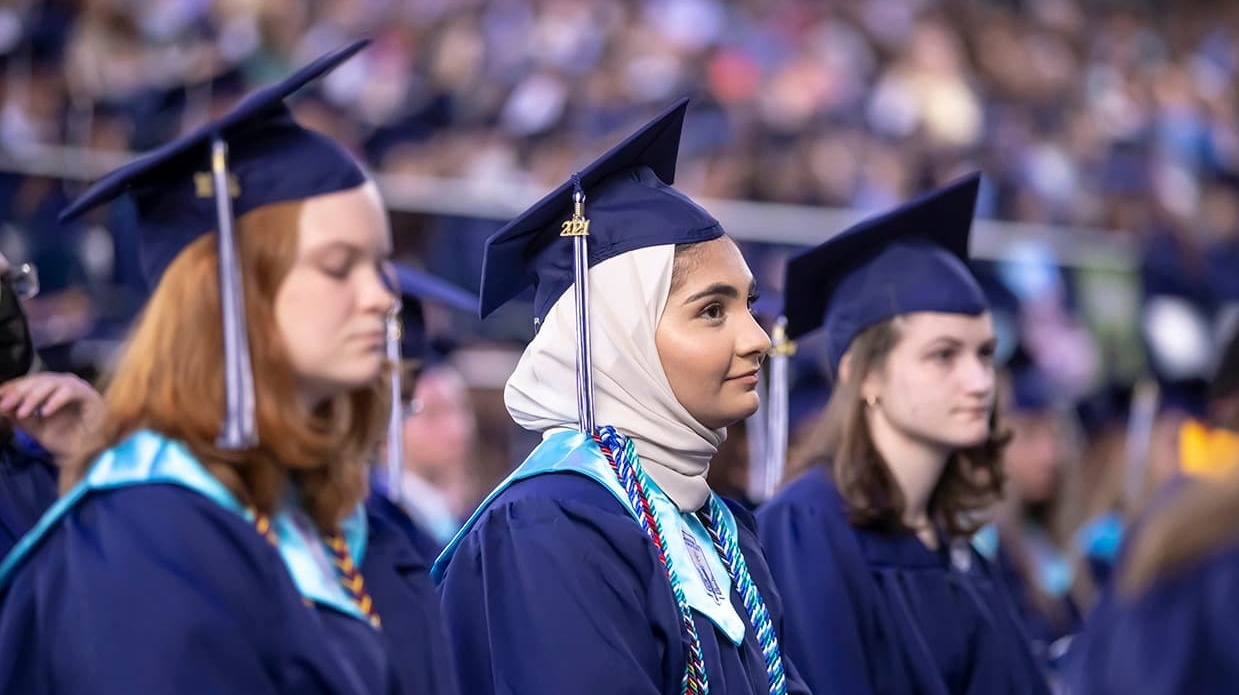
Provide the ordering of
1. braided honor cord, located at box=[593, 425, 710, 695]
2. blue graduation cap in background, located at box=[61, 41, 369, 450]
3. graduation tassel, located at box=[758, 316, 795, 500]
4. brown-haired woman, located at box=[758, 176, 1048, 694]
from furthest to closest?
graduation tassel, located at box=[758, 316, 795, 500] → brown-haired woman, located at box=[758, 176, 1048, 694] → braided honor cord, located at box=[593, 425, 710, 695] → blue graduation cap in background, located at box=[61, 41, 369, 450]

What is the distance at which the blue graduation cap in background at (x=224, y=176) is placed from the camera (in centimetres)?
254

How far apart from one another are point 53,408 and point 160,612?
121cm

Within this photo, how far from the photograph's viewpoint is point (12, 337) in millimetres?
3357

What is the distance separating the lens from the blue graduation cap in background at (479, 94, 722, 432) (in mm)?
3428

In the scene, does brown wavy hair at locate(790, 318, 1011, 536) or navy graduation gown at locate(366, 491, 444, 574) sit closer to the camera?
navy graduation gown at locate(366, 491, 444, 574)

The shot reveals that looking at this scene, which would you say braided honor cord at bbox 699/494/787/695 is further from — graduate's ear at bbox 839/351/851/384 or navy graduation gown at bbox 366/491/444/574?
graduate's ear at bbox 839/351/851/384

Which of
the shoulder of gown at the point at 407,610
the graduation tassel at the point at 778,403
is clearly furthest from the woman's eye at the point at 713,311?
the graduation tassel at the point at 778,403

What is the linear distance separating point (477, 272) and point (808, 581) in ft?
16.3

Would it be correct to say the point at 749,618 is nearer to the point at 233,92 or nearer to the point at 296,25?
the point at 233,92

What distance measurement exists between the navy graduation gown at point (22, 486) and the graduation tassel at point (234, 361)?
1.09 metres

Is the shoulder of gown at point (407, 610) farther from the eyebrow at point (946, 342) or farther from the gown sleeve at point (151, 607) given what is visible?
the eyebrow at point (946, 342)

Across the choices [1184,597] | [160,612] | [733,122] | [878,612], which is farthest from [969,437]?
[733,122]

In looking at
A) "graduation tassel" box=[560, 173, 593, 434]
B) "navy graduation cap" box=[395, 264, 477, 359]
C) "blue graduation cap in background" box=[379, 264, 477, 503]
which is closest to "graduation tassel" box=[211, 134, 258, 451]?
"graduation tassel" box=[560, 173, 593, 434]

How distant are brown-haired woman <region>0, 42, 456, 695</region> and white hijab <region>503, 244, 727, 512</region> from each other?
2.68 ft
